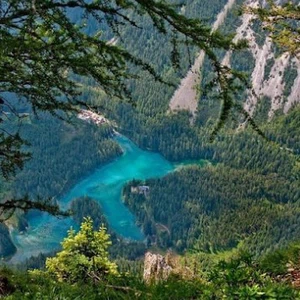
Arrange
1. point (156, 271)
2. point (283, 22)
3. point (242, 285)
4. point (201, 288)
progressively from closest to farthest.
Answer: point (242, 285) → point (201, 288) → point (156, 271) → point (283, 22)

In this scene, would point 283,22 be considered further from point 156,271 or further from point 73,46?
point 73,46

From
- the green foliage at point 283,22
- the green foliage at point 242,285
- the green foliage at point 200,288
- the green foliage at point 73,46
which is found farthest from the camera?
the green foliage at point 283,22

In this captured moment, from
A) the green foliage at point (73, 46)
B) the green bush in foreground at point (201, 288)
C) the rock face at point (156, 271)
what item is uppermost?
the green foliage at point (73, 46)

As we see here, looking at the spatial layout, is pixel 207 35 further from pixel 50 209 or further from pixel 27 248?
pixel 27 248

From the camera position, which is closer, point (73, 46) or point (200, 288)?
point (200, 288)

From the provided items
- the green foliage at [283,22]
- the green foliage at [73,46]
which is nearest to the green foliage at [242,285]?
the green foliage at [73,46]

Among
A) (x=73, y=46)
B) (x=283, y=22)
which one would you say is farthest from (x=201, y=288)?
(x=283, y=22)

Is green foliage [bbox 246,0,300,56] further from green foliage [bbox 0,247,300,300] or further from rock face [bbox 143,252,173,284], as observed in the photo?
green foliage [bbox 0,247,300,300]

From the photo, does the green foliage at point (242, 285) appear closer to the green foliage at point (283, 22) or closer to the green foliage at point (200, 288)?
the green foliage at point (200, 288)

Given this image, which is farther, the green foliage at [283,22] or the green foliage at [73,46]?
the green foliage at [283,22]

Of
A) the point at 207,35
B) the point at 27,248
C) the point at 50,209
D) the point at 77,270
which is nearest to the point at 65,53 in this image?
the point at 207,35

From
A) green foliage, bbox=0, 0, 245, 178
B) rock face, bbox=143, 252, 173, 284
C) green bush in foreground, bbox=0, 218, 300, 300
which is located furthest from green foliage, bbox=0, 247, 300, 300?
green foliage, bbox=0, 0, 245, 178
